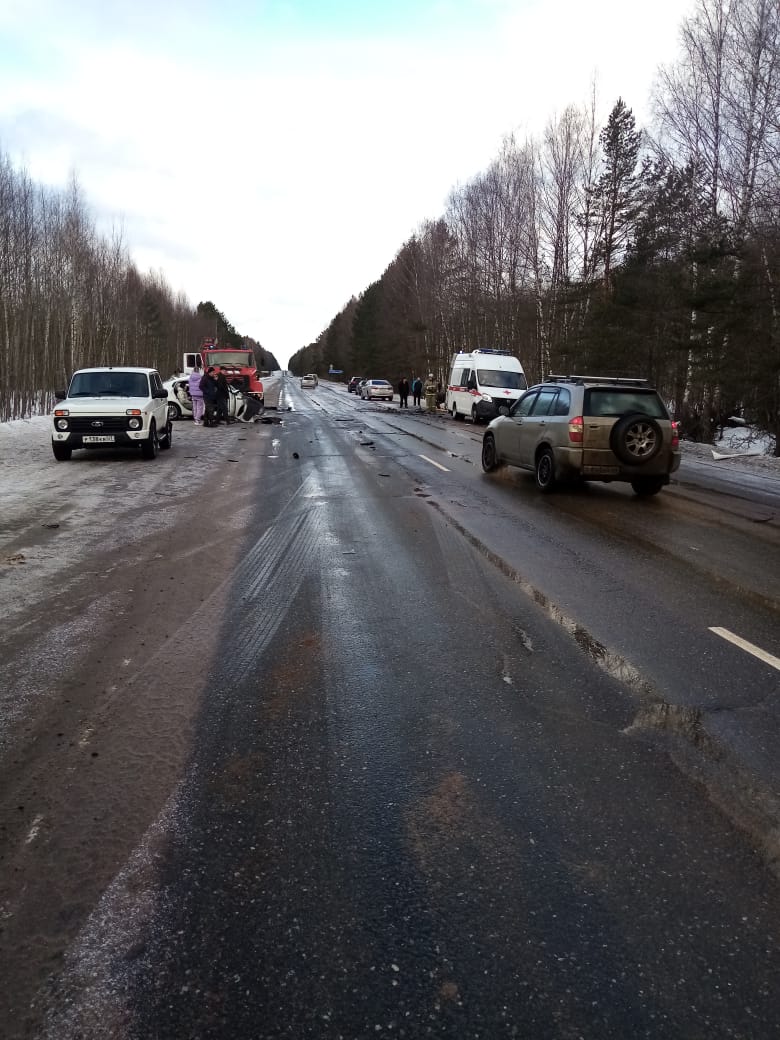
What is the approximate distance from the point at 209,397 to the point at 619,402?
56.1 ft

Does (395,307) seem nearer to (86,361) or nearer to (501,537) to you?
(86,361)

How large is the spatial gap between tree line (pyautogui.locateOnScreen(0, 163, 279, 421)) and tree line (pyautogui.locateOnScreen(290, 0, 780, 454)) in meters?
22.9

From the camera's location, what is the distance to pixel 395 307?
72812mm

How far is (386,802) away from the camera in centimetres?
293

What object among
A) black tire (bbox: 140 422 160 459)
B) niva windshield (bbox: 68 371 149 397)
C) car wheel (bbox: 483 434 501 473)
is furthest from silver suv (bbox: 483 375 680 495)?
niva windshield (bbox: 68 371 149 397)

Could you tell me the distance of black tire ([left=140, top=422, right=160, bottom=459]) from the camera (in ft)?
47.8

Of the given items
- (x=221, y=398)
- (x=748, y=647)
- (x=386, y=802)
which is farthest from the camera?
(x=221, y=398)

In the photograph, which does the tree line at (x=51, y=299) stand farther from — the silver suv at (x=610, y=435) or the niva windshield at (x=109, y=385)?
the silver suv at (x=610, y=435)

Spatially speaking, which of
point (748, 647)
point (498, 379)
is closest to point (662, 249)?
point (498, 379)

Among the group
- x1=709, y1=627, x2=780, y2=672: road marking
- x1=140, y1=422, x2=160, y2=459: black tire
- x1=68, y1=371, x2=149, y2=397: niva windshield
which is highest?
x1=68, y1=371, x2=149, y2=397: niva windshield

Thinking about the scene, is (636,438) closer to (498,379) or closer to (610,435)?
(610,435)

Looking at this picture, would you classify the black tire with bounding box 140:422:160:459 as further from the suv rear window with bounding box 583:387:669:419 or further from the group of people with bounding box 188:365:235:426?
the group of people with bounding box 188:365:235:426

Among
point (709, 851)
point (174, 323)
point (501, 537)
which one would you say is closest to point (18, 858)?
point (709, 851)

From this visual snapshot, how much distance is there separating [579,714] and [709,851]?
112 cm
